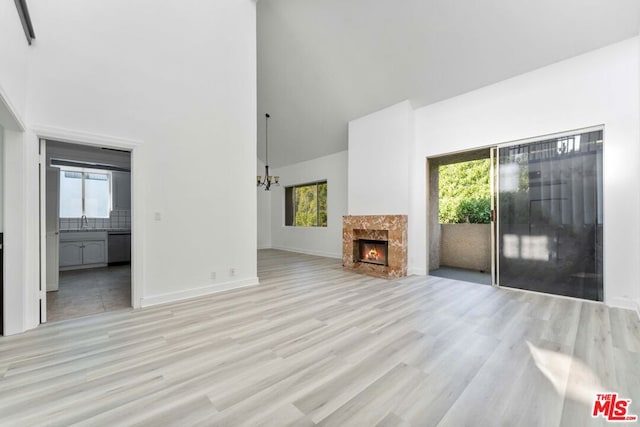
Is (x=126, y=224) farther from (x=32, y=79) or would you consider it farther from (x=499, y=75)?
(x=499, y=75)

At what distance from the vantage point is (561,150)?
354 cm

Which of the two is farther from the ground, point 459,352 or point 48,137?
point 48,137

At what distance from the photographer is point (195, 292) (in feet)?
11.7

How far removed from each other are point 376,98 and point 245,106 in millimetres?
2633

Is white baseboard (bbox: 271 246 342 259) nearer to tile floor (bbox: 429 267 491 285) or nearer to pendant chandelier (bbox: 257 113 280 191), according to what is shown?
pendant chandelier (bbox: 257 113 280 191)

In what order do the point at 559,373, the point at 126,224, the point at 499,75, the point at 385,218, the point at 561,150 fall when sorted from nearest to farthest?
1. the point at 559,373
2. the point at 561,150
3. the point at 499,75
4. the point at 385,218
5. the point at 126,224

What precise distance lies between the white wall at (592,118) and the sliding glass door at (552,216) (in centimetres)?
13

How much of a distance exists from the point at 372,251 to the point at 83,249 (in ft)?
21.6

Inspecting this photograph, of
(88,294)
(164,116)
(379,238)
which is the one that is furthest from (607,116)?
(88,294)

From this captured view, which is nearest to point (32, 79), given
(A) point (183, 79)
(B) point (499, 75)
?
(A) point (183, 79)

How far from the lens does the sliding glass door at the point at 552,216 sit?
332 centimetres

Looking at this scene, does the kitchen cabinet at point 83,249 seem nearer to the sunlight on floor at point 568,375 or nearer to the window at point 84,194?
the window at point 84,194

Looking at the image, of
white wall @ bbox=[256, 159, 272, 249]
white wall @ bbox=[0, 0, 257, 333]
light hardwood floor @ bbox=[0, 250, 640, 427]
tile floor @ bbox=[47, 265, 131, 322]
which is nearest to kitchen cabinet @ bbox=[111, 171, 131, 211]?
tile floor @ bbox=[47, 265, 131, 322]

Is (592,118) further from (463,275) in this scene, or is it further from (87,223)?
(87,223)
